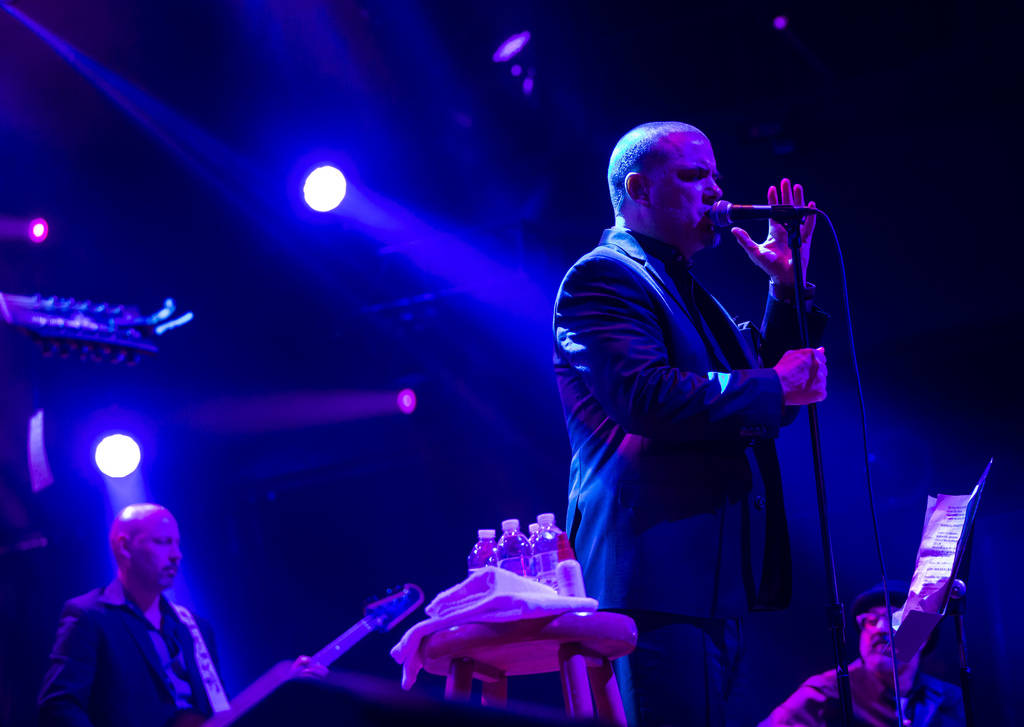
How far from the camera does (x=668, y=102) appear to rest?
557 centimetres

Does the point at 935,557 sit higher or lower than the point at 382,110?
lower

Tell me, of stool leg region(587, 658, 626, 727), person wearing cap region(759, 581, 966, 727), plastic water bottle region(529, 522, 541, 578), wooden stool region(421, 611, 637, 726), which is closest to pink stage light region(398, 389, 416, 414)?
person wearing cap region(759, 581, 966, 727)

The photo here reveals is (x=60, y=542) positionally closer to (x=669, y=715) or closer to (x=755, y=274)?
(x=755, y=274)

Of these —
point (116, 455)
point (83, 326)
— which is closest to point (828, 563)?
point (83, 326)

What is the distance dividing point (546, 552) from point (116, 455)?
16.9 feet

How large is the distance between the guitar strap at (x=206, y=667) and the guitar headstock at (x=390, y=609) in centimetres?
92

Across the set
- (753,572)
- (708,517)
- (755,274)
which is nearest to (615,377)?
(708,517)

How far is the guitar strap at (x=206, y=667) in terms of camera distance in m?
4.80

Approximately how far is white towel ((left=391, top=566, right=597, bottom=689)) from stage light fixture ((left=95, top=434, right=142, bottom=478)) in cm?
513

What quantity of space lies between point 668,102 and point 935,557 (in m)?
3.69

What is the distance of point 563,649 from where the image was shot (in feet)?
6.48

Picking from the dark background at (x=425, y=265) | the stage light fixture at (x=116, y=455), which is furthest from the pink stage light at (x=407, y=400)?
the stage light fixture at (x=116, y=455)

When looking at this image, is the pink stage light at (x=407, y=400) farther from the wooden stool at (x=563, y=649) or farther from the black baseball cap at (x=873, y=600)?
the wooden stool at (x=563, y=649)

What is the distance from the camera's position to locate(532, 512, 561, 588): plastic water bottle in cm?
211
